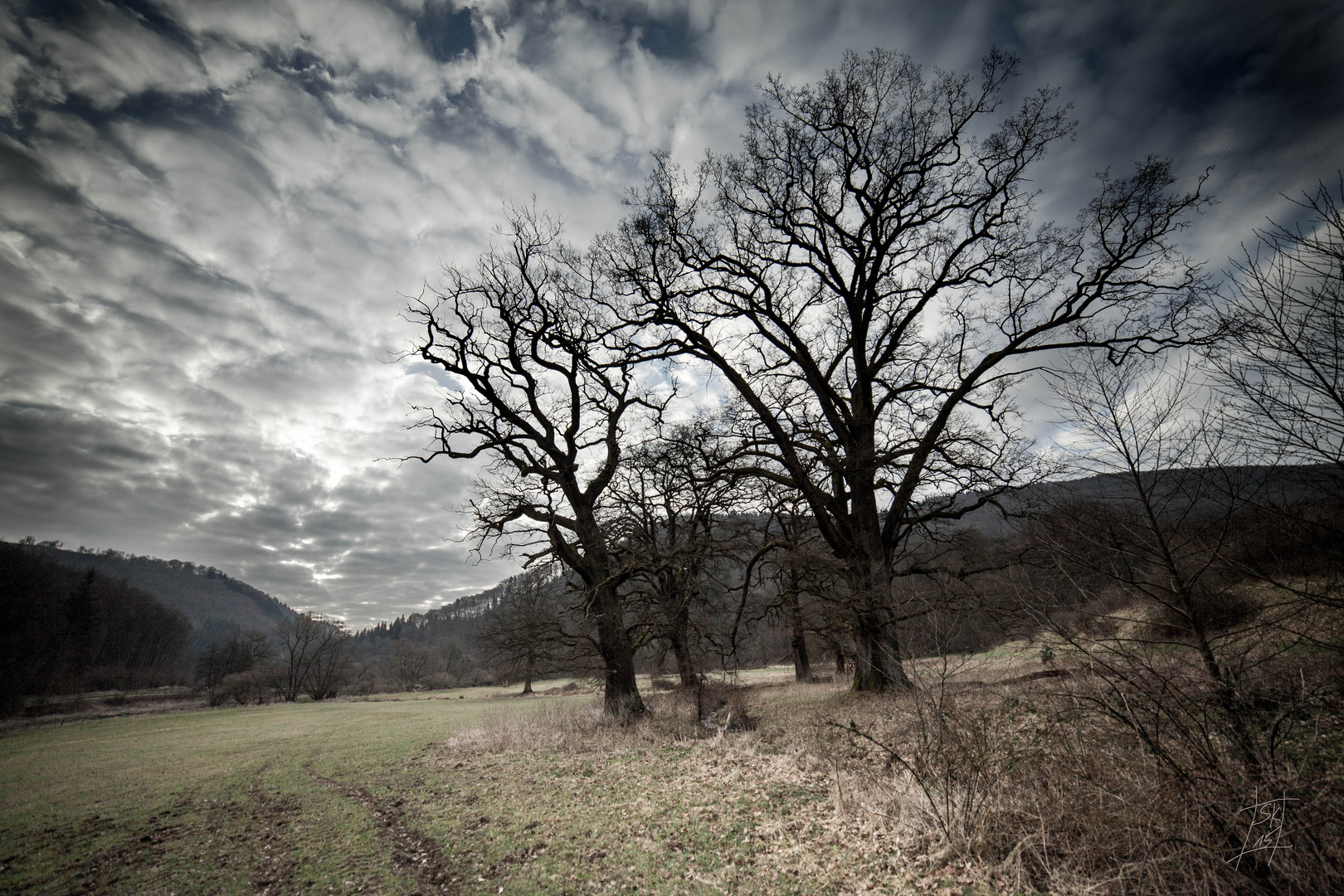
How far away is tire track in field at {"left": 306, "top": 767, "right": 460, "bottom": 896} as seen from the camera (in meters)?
5.09

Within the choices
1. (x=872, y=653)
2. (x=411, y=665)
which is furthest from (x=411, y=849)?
(x=411, y=665)

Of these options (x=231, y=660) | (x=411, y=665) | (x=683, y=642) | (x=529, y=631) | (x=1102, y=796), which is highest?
(x=529, y=631)

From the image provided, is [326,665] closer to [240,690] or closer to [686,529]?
[240,690]

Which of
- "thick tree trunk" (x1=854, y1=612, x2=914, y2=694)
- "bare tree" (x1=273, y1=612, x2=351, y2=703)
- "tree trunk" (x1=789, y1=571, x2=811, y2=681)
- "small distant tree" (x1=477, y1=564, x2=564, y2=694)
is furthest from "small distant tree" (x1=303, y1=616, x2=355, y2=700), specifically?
"thick tree trunk" (x1=854, y1=612, x2=914, y2=694)

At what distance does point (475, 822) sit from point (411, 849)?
2.94 feet

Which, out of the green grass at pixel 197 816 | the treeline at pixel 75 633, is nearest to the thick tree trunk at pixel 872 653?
the green grass at pixel 197 816

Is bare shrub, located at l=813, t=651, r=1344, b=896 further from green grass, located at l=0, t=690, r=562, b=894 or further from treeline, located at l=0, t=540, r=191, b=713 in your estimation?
treeline, located at l=0, t=540, r=191, b=713

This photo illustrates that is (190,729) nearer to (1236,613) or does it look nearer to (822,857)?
(822,857)

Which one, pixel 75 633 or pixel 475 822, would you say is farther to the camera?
pixel 75 633

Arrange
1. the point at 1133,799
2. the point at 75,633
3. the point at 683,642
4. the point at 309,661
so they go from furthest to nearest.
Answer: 1. the point at 309,661
2. the point at 75,633
3. the point at 683,642
4. the point at 1133,799

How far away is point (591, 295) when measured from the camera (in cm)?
1413

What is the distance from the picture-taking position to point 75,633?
5209 cm

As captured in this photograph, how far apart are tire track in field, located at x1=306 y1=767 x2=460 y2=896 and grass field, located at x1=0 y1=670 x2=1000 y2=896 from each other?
3cm

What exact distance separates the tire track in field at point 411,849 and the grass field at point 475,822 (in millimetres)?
34
